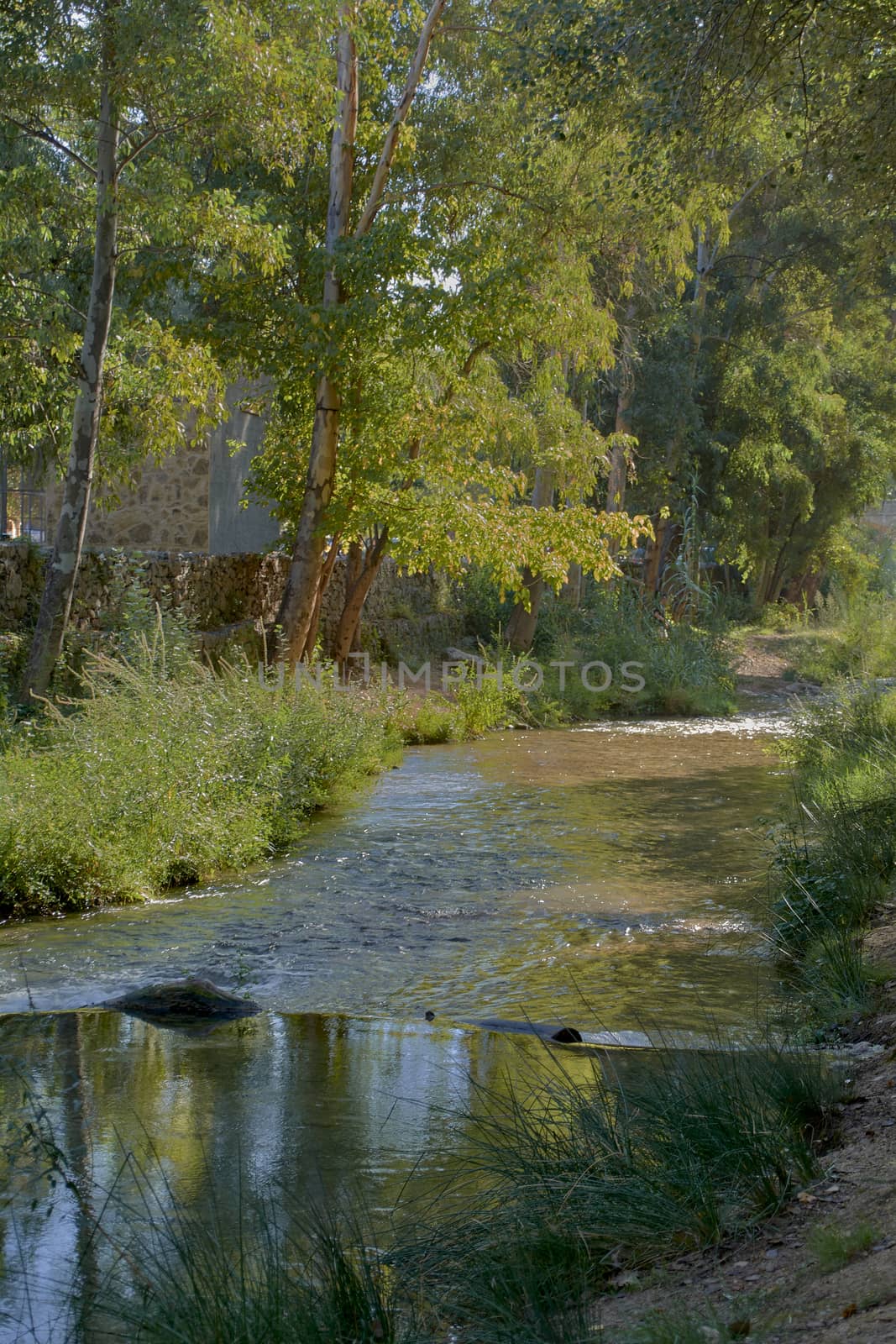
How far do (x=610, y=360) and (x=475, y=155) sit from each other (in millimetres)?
3358

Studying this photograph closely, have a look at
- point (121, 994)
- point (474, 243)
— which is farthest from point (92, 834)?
point (474, 243)

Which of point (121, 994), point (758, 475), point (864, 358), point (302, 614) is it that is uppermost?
point (864, 358)

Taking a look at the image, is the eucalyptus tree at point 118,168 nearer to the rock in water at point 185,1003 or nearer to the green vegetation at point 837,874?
the rock in water at point 185,1003

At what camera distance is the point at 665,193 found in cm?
1065

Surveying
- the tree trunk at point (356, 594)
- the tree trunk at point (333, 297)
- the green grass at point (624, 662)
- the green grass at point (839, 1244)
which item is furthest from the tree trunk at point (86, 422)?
the green grass at point (624, 662)

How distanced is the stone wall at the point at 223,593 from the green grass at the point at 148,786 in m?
1.42

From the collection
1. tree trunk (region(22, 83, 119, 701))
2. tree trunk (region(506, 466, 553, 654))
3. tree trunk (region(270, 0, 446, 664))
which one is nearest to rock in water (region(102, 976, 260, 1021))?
tree trunk (region(22, 83, 119, 701))

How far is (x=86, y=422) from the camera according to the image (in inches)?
441

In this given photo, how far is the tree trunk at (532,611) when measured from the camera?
75.7ft

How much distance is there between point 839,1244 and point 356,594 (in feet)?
51.5

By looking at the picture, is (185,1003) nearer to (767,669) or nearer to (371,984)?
(371,984)

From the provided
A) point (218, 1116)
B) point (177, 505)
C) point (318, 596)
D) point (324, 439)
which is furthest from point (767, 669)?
point (218, 1116)

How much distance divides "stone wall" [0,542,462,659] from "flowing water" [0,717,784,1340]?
366 cm

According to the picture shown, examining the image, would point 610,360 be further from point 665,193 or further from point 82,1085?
point 82,1085
